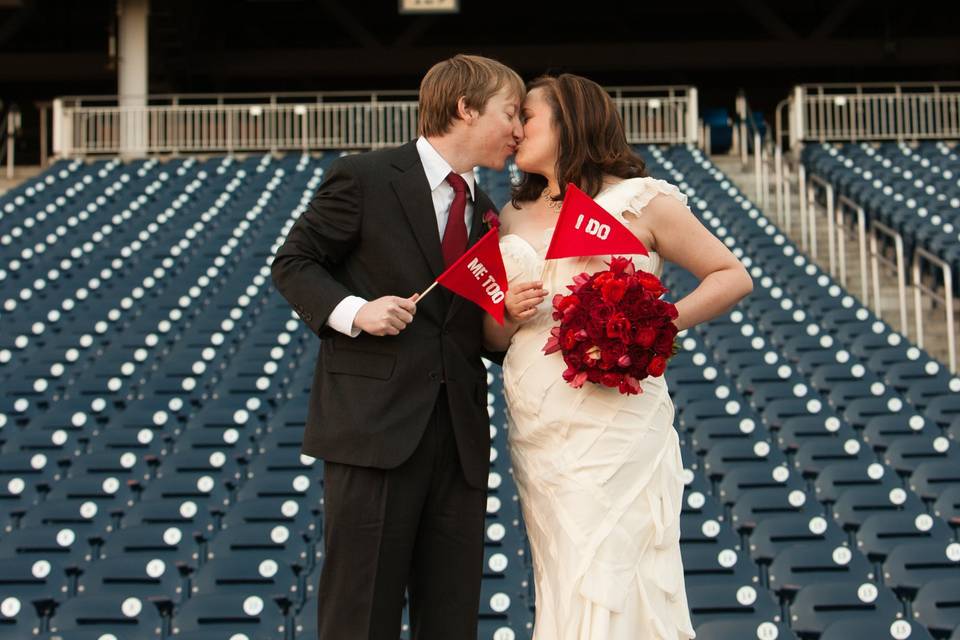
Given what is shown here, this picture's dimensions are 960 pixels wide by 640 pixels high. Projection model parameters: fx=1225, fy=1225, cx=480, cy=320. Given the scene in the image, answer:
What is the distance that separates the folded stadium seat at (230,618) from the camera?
5.34 m

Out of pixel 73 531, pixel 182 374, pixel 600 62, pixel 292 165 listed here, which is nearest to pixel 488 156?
pixel 73 531

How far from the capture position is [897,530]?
636 cm

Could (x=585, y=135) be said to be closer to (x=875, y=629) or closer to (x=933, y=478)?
(x=875, y=629)

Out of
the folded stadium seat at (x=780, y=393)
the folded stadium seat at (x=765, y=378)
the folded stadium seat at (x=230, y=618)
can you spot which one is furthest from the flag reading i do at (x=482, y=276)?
the folded stadium seat at (x=765, y=378)

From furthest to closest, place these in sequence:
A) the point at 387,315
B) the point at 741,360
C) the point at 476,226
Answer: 1. the point at 741,360
2. the point at 476,226
3. the point at 387,315

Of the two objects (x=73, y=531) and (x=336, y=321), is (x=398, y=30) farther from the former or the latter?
(x=336, y=321)

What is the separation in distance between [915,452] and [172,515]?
4489mm

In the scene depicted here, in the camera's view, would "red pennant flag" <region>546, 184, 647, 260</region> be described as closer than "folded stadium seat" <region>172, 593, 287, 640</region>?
Yes

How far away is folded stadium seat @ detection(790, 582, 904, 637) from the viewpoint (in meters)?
5.39

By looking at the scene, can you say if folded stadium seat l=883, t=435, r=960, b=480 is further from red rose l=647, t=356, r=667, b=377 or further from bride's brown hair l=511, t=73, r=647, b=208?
red rose l=647, t=356, r=667, b=377

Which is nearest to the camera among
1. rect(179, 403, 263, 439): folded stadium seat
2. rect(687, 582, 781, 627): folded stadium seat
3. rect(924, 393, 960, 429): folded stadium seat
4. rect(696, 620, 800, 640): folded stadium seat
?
rect(696, 620, 800, 640): folded stadium seat

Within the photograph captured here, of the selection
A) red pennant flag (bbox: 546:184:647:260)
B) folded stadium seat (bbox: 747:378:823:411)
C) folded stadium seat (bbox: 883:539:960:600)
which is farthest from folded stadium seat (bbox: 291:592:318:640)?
folded stadium seat (bbox: 747:378:823:411)

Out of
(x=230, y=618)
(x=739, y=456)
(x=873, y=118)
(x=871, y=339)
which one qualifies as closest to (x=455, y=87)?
(x=230, y=618)

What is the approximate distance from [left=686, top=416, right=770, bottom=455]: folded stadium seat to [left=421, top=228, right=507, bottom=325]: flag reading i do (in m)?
5.05
